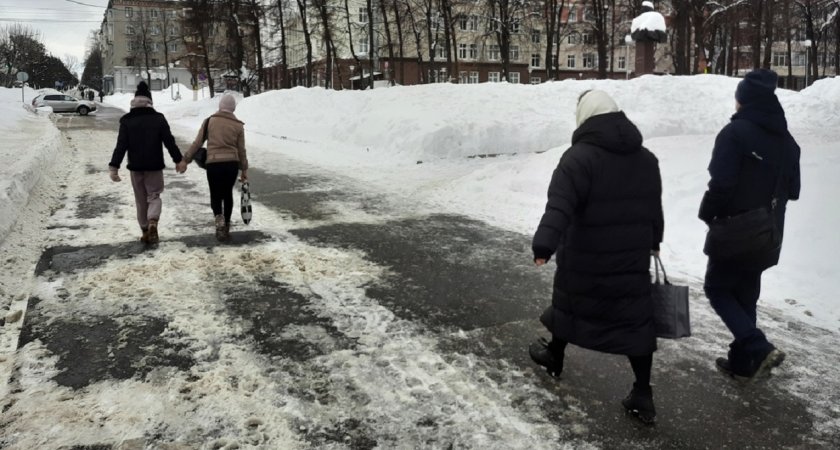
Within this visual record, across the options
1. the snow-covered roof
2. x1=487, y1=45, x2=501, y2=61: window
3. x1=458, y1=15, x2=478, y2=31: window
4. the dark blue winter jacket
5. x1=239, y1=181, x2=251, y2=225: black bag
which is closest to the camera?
the dark blue winter jacket

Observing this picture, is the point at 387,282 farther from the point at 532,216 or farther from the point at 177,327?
the point at 532,216

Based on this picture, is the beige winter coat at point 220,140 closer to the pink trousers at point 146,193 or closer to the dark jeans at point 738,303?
the pink trousers at point 146,193

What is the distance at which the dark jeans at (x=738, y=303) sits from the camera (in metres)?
3.69

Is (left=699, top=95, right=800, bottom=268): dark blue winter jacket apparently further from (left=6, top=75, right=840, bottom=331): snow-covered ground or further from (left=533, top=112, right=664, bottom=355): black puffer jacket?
(left=6, top=75, right=840, bottom=331): snow-covered ground

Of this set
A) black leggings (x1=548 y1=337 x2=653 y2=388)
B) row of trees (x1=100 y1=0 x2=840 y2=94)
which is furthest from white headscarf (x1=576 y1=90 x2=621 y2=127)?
row of trees (x1=100 y1=0 x2=840 y2=94)

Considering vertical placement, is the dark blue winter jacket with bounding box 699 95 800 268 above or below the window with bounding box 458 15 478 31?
below

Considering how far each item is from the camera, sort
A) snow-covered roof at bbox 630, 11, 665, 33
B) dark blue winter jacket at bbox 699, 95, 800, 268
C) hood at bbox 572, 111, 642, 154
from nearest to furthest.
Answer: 1. hood at bbox 572, 111, 642, 154
2. dark blue winter jacket at bbox 699, 95, 800, 268
3. snow-covered roof at bbox 630, 11, 665, 33

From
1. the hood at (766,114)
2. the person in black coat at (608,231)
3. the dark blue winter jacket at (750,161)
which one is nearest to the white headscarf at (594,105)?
the person in black coat at (608,231)

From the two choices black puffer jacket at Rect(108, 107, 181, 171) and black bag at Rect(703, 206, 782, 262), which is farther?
black puffer jacket at Rect(108, 107, 181, 171)

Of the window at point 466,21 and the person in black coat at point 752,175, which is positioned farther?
the window at point 466,21

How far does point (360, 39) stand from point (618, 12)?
26.1 metres

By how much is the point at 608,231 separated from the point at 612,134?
50 cm

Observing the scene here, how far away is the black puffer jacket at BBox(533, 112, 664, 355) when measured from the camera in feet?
10.4

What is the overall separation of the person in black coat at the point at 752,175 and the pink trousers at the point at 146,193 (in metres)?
5.84
